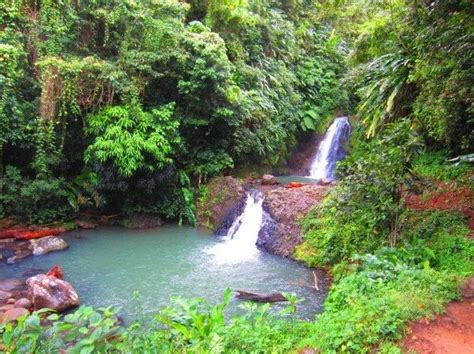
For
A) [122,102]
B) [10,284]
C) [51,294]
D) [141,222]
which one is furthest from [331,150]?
[10,284]

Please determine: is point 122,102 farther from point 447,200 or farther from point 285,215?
point 447,200

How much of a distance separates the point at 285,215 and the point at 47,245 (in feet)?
18.8

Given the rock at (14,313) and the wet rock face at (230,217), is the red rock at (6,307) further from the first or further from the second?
the wet rock face at (230,217)

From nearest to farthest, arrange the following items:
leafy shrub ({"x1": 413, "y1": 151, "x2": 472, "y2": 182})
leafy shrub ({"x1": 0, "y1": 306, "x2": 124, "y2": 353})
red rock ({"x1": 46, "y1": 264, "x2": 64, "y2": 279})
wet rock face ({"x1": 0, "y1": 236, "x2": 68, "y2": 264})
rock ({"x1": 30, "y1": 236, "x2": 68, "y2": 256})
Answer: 1. leafy shrub ({"x1": 0, "y1": 306, "x2": 124, "y2": 353})
2. red rock ({"x1": 46, "y1": 264, "x2": 64, "y2": 279})
3. leafy shrub ({"x1": 413, "y1": 151, "x2": 472, "y2": 182})
4. wet rock face ({"x1": 0, "y1": 236, "x2": 68, "y2": 264})
5. rock ({"x1": 30, "y1": 236, "x2": 68, "y2": 256})

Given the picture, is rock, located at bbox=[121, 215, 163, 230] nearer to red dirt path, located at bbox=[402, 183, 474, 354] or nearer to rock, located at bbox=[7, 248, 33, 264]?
rock, located at bbox=[7, 248, 33, 264]

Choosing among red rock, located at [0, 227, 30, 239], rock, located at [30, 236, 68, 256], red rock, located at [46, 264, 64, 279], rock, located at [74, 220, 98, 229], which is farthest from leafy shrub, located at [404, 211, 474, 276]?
red rock, located at [0, 227, 30, 239]

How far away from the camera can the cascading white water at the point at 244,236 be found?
9194mm

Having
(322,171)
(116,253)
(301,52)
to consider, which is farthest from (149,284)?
(301,52)

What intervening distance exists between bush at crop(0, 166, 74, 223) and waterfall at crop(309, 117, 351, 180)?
926 centimetres

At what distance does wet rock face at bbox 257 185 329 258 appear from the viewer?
9.30 m

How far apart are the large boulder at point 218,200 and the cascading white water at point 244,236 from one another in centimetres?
42

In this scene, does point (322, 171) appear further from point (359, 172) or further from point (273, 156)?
point (359, 172)

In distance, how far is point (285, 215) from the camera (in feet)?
32.6

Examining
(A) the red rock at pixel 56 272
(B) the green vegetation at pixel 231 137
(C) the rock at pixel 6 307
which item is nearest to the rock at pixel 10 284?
(A) the red rock at pixel 56 272
